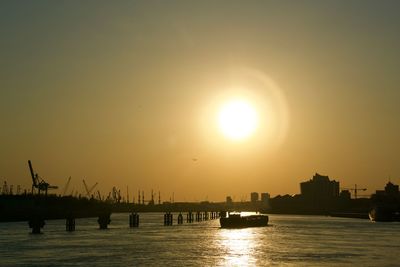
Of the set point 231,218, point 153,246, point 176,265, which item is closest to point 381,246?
point 153,246

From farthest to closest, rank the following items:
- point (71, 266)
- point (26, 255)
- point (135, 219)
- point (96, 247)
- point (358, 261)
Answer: point (135, 219), point (96, 247), point (26, 255), point (358, 261), point (71, 266)

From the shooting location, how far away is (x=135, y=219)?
157 metres

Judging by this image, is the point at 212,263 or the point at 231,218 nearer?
the point at 212,263

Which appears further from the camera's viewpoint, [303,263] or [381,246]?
[381,246]

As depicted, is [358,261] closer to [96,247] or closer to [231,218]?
[96,247]

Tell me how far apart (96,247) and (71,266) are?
23424mm

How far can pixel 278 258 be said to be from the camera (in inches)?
2594

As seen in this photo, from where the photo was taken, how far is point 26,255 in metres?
Answer: 68.3

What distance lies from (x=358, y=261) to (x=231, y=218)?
96.1 meters

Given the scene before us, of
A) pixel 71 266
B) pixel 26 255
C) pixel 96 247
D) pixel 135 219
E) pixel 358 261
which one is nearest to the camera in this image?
pixel 71 266

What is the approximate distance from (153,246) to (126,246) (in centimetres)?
348

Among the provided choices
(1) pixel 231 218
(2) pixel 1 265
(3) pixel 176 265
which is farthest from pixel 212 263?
(1) pixel 231 218

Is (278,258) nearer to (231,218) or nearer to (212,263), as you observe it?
(212,263)

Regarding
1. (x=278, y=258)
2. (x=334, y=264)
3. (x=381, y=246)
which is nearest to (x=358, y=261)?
(x=334, y=264)
